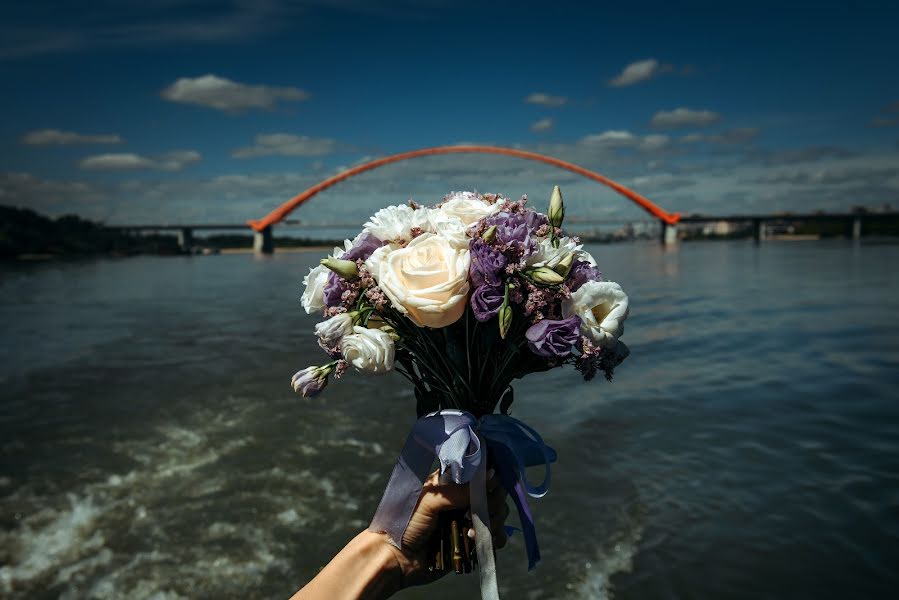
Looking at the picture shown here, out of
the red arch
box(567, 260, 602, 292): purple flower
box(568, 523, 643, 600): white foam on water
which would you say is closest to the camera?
box(567, 260, 602, 292): purple flower

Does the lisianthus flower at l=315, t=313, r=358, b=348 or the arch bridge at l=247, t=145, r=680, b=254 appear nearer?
the lisianthus flower at l=315, t=313, r=358, b=348

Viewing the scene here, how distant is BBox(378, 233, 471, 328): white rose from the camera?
2.12 m

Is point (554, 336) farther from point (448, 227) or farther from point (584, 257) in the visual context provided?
point (448, 227)

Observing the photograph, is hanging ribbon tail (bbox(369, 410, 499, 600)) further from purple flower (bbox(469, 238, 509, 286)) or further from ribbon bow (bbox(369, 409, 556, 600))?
purple flower (bbox(469, 238, 509, 286))

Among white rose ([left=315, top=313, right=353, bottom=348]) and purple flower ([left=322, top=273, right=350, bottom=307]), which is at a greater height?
purple flower ([left=322, top=273, right=350, bottom=307])

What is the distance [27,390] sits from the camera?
12.2 meters

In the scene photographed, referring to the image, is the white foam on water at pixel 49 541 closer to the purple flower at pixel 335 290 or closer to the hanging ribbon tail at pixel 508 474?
the purple flower at pixel 335 290

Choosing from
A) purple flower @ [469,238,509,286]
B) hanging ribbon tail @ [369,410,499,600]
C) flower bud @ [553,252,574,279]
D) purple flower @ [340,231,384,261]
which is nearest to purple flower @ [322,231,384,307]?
purple flower @ [340,231,384,261]

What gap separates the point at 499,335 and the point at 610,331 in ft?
1.30

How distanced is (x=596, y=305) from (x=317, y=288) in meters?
1.04

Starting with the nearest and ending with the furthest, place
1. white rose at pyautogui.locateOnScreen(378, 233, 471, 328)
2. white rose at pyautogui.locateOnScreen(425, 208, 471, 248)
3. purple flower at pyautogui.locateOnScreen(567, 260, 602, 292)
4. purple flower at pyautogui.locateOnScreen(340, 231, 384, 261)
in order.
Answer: white rose at pyautogui.locateOnScreen(378, 233, 471, 328), white rose at pyautogui.locateOnScreen(425, 208, 471, 248), purple flower at pyautogui.locateOnScreen(567, 260, 602, 292), purple flower at pyautogui.locateOnScreen(340, 231, 384, 261)

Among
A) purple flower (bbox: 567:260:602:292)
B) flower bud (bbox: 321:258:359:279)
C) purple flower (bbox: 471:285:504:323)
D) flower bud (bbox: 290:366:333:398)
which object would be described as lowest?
flower bud (bbox: 290:366:333:398)

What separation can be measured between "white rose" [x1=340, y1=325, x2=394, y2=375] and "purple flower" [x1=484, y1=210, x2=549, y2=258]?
1.76ft

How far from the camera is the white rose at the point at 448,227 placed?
2.23m
